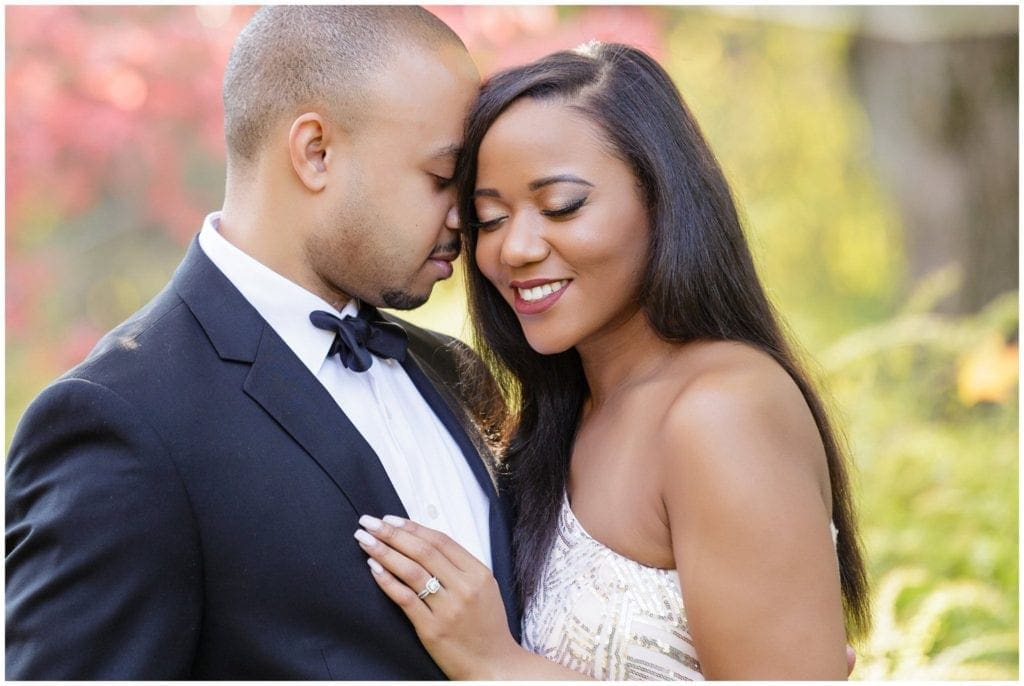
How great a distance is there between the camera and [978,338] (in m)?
5.20

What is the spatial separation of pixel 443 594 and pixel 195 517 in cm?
51

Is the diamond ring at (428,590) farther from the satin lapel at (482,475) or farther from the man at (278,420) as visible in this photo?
the satin lapel at (482,475)

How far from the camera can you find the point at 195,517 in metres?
2.04

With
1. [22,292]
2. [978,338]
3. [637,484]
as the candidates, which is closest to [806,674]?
[637,484]

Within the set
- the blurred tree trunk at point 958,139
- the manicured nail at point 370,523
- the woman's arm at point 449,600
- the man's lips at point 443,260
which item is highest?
the blurred tree trunk at point 958,139

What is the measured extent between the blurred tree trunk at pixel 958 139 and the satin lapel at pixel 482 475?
5.24 m

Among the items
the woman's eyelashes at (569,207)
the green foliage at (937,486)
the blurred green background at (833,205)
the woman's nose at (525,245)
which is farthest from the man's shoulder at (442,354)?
the green foliage at (937,486)

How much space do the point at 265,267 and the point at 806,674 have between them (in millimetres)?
1425

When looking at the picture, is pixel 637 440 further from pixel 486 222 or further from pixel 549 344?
pixel 486 222

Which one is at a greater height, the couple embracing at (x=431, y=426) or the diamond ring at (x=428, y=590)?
the couple embracing at (x=431, y=426)

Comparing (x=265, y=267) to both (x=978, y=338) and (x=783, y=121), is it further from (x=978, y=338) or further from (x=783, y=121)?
(x=783, y=121)

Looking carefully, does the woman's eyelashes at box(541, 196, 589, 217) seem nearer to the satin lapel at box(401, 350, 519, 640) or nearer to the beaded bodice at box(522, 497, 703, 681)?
the satin lapel at box(401, 350, 519, 640)

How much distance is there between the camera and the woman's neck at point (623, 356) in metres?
2.49

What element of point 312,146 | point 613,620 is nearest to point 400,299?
point 312,146
